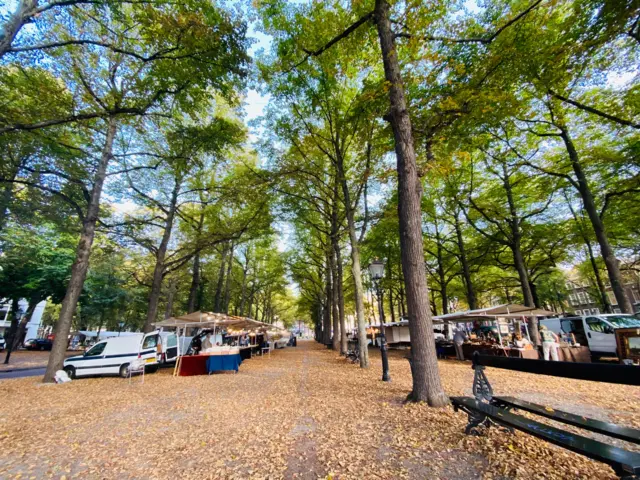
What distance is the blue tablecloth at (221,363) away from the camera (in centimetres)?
1195

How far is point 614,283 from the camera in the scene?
12.1 meters

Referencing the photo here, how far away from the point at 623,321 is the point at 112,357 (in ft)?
73.5

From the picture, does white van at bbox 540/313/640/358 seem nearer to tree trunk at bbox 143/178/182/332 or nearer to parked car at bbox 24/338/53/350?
tree trunk at bbox 143/178/182/332

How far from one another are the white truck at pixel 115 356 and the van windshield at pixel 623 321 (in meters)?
20.5

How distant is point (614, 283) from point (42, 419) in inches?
769

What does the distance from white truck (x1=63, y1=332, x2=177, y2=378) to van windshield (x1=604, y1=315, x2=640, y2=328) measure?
20.5 metres

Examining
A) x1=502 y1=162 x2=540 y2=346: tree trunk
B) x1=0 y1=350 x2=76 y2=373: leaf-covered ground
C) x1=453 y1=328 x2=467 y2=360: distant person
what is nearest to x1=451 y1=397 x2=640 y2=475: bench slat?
x1=453 y1=328 x2=467 y2=360: distant person

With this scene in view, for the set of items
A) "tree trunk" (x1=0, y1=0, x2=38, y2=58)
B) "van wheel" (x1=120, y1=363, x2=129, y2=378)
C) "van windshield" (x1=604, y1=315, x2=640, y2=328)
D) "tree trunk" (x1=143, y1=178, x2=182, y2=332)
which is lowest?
"van wheel" (x1=120, y1=363, x2=129, y2=378)

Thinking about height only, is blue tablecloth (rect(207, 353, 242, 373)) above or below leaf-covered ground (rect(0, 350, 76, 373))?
above

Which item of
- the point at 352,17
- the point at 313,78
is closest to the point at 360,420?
the point at 352,17

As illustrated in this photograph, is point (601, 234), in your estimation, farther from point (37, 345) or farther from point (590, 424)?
point (37, 345)

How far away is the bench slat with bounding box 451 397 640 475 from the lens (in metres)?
2.11

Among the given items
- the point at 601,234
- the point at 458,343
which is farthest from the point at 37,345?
the point at 601,234

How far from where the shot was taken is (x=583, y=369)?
2590mm
